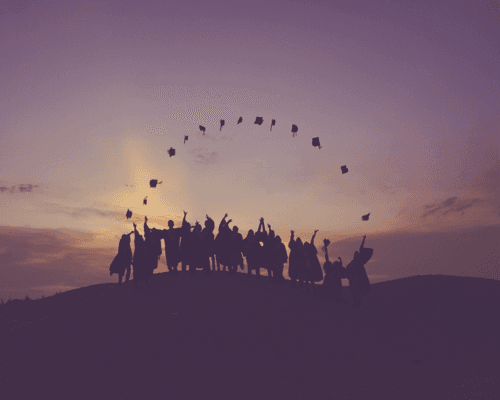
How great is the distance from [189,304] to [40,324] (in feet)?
19.7

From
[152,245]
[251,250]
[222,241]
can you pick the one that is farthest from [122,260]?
[251,250]

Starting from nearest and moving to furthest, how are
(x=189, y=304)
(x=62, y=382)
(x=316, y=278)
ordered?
1. (x=62, y=382)
2. (x=189, y=304)
3. (x=316, y=278)

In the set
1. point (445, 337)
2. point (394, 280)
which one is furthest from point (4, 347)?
point (394, 280)

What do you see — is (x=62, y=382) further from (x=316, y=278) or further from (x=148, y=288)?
(x=316, y=278)

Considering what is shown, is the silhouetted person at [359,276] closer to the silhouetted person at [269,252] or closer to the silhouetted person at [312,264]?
the silhouetted person at [312,264]

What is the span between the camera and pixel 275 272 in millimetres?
20375

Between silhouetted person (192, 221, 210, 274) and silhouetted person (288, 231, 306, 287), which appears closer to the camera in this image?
silhouetted person (192, 221, 210, 274)

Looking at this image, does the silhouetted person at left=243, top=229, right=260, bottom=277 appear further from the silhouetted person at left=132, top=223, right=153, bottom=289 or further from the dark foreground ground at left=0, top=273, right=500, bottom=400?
the silhouetted person at left=132, top=223, right=153, bottom=289

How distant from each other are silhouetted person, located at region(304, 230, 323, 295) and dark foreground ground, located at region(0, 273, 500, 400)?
1.02 m

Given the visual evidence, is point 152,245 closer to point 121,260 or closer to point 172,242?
point 172,242

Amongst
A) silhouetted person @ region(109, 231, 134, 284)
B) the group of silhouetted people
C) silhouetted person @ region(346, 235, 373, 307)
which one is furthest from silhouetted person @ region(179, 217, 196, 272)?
silhouetted person @ region(346, 235, 373, 307)

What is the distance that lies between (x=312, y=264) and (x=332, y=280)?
1311mm


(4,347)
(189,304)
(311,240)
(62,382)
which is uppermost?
(311,240)

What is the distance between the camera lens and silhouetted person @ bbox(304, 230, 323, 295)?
778 inches
